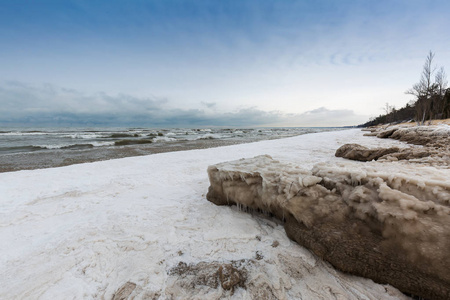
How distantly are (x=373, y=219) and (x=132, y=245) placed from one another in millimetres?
3023

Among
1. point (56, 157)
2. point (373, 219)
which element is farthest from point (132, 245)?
point (56, 157)

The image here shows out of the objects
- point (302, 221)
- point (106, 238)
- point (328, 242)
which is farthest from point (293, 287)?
point (106, 238)

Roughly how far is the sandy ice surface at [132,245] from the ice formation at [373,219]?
0.19m

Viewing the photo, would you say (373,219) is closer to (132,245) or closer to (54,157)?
(132,245)

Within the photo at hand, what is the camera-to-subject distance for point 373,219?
6.70ft

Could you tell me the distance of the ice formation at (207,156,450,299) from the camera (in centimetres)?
168

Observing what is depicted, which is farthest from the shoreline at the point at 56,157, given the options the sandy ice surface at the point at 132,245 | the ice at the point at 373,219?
the ice at the point at 373,219

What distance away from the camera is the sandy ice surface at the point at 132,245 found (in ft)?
6.11

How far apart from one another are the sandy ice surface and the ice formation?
0.19 meters

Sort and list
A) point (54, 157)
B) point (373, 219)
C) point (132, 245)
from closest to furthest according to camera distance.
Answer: point (373, 219)
point (132, 245)
point (54, 157)

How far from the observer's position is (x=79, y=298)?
177cm

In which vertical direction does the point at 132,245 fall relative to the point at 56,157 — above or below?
below

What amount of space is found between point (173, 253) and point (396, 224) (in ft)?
8.28

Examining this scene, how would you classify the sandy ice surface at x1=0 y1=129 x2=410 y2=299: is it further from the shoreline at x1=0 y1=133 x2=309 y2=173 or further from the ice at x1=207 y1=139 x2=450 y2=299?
the shoreline at x1=0 y1=133 x2=309 y2=173
